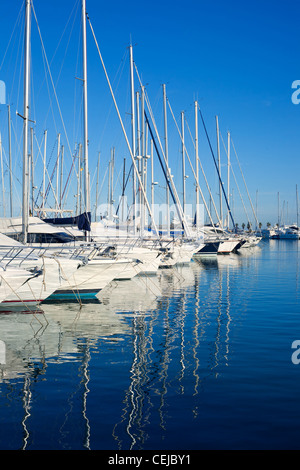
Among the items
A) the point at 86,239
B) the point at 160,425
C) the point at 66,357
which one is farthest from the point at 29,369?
the point at 86,239

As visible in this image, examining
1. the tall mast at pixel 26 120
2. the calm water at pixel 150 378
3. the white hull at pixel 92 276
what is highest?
the tall mast at pixel 26 120

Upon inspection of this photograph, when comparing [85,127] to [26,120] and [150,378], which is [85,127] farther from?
[150,378]

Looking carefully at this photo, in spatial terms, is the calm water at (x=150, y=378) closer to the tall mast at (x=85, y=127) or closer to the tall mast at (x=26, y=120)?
the tall mast at (x=26, y=120)

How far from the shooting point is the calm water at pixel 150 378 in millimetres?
7738

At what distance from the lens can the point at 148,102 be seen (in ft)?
132

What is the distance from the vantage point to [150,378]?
416 inches

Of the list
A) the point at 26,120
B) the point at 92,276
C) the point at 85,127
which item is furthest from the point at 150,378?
the point at 85,127

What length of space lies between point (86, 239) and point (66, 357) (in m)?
14.2

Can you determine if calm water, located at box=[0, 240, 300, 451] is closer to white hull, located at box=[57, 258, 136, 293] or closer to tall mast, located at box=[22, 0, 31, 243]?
white hull, located at box=[57, 258, 136, 293]

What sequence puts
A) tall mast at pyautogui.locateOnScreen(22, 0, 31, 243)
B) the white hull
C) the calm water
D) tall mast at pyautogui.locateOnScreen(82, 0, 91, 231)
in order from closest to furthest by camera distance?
the calm water
tall mast at pyautogui.locateOnScreen(22, 0, 31, 243)
the white hull
tall mast at pyautogui.locateOnScreen(82, 0, 91, 231)

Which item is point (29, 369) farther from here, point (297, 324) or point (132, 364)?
point (297, 324)

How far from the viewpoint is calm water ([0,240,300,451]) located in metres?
7.74

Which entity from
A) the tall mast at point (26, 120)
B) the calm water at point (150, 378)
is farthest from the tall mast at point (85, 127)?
the calm water at point (150, 378)

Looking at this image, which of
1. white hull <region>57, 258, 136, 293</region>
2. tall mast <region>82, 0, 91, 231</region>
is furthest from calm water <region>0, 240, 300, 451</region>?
tall mast <region>82, 0, 91, 231</region>
